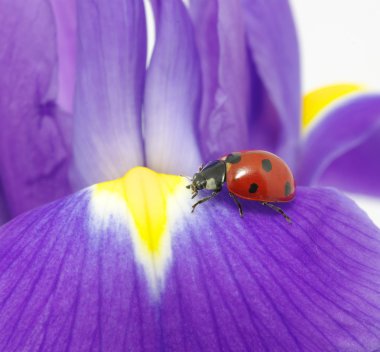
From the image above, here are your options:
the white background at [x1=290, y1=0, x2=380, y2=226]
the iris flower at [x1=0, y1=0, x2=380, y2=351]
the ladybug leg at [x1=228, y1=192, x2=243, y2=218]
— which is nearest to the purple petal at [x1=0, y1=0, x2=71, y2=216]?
the iris flower at [x1=0, y1=0, x2=380, y2=351]

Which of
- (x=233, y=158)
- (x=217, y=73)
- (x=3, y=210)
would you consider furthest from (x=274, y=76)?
(x=3, y=210)

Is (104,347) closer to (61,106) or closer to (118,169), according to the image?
(118,169)

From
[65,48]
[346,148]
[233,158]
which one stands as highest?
[65,48]

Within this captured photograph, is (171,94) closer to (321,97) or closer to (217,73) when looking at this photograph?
(217,73)

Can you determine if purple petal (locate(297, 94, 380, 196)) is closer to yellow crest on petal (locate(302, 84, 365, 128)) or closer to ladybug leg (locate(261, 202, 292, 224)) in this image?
yellow crest on petal (locate(302, 84, 365, 128))

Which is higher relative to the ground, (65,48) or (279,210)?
(65,48)

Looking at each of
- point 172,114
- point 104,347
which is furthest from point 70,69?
point 104,347
